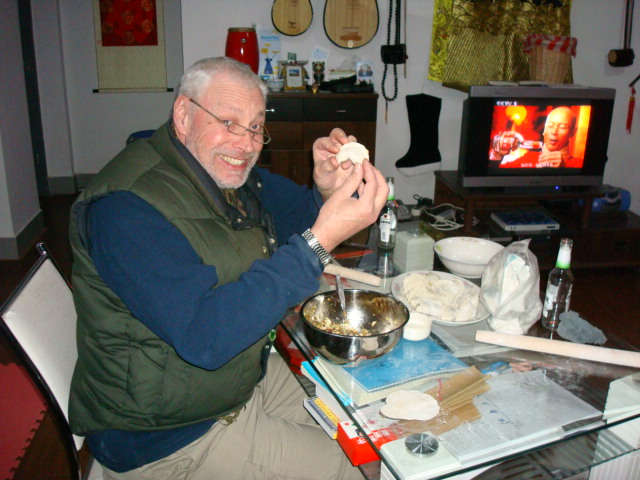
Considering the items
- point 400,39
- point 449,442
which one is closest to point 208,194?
point 449,442

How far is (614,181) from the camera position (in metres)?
4.60

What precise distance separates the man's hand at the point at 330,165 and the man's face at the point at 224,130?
0.26 meters

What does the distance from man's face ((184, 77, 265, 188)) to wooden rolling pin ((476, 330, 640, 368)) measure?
744 mm

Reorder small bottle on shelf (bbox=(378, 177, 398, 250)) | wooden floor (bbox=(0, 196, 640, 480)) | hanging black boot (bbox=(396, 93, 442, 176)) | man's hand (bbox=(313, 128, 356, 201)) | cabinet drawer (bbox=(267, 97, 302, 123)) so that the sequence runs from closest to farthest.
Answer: man's hand (bbox=(313, 128, 356, 201)), small bottle on shelf (bbox=(378, 177, 398, 250)), wooden floor (bbox=(0, 196, 640, 480)), cabinet drawer (bbox=(267, 97, 302, 123)), hanging black boot (bbox=(396, 93, 442, 176))

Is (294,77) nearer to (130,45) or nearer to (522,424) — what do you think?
(130,45)

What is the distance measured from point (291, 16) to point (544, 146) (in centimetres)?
196

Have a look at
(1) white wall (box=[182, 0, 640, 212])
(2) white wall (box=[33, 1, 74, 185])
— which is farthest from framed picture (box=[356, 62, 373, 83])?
(2) white wall (box=[33, 1, 74, 185])

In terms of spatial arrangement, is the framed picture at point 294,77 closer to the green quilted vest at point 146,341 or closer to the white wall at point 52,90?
the white wall at point 52,90

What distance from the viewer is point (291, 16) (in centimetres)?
400

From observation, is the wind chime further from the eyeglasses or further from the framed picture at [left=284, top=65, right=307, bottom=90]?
the eyeglasses

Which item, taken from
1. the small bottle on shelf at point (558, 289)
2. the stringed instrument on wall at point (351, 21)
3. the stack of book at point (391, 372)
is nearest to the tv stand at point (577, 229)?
the stringed instrument on wall at point (351, 21)

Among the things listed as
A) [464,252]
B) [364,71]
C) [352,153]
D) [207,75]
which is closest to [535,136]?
[364,71]

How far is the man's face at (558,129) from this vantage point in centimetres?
363

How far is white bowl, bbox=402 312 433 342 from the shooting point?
1.34 m
